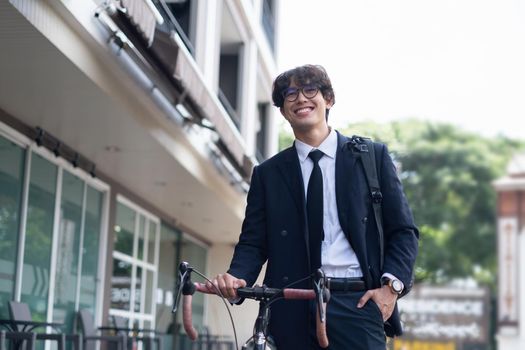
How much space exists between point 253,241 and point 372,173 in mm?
511

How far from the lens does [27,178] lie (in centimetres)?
1111

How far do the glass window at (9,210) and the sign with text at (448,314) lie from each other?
31.7 meters

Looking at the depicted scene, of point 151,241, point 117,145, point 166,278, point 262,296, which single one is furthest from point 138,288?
point 262,296

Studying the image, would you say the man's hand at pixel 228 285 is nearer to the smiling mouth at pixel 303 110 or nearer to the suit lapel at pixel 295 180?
the suit lapel at pixel 295 180

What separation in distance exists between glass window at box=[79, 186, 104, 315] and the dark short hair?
9557mm

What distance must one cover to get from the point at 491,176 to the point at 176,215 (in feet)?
132

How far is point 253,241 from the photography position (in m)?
4.19

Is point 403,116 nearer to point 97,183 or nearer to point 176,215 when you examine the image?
point 176,215

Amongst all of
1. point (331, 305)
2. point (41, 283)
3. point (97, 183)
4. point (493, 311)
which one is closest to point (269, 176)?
point (331, 305)

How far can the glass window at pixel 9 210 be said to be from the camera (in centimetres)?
1058

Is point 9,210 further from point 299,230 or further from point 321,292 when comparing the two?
point 321,292

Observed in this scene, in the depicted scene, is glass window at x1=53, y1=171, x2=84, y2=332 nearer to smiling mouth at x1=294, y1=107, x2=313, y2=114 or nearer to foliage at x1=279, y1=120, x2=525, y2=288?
smiling mouth at x1=294, y1=107, x2=313, y2=114

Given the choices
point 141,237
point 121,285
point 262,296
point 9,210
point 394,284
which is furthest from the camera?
point 141,237

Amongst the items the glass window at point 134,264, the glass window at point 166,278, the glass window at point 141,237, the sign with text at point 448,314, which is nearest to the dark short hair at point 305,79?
the glass window at point 134,264
